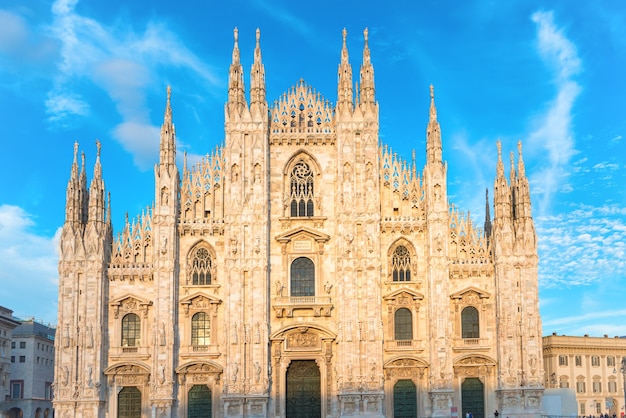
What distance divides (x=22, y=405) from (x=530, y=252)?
5182 centimetres

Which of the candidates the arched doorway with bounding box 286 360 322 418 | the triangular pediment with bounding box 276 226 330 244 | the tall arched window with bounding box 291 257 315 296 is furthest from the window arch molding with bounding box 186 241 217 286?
the arched doorway with bounding box 286 360 322 418

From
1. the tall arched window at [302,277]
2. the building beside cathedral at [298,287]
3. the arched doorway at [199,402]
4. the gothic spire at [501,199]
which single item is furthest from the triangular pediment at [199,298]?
the gothic spire at [501,199]

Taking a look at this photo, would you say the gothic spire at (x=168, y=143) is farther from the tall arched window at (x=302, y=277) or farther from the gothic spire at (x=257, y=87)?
the tall arched window at (x=302, y=277)

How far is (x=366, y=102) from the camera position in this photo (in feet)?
176

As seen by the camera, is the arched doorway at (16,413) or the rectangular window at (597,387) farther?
the rectangular window at (597,387)

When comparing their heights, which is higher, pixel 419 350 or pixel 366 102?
pixel 366 102

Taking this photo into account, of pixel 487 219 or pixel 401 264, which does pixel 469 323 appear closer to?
pixel 401 264

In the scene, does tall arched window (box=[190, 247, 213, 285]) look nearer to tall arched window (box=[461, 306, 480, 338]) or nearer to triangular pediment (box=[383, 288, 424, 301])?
triangular pediment (box=[383, 288, 424, 301])

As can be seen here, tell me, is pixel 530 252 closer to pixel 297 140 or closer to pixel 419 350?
pixel 419 350

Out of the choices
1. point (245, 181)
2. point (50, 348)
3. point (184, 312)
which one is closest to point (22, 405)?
point (50, 348)

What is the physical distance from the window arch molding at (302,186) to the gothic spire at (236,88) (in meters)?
4.78

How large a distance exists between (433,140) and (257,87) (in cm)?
1183

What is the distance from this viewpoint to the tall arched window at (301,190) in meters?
53.1

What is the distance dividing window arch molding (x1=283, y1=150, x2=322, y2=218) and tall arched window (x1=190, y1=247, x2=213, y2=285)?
18.8 feet
